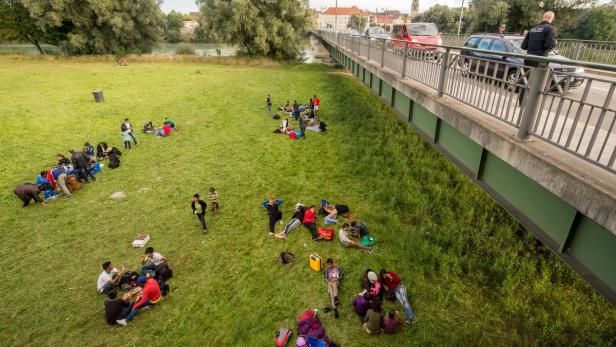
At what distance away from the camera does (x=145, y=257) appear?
7980 millimetres

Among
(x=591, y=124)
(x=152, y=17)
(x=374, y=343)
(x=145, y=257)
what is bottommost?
(x=374, y=343)

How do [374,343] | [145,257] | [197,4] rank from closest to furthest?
[374,343], [145,257], [197,4]

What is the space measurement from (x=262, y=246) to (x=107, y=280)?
3.70 meters

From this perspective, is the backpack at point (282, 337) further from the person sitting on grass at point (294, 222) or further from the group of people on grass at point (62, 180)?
the group of people on grass at point (62, 180)

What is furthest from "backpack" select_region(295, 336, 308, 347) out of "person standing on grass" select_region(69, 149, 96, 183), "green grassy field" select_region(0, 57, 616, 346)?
"person standing on grass" select_region(69, 149, 96, 183)

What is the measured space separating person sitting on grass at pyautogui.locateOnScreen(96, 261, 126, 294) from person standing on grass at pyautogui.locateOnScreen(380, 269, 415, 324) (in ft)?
20.2

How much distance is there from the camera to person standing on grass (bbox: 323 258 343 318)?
696cm

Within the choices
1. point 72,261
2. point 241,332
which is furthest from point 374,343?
point 72,261

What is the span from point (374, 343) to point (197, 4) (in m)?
47.2

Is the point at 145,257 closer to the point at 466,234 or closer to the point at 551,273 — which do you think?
the point at 466,234

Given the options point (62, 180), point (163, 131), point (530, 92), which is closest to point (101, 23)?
point (163, 131)

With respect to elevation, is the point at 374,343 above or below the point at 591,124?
below

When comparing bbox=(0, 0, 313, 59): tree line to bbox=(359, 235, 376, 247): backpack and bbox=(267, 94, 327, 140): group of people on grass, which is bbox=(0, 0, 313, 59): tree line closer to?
bbox=(267, 94, 327, 140): group of people on grass

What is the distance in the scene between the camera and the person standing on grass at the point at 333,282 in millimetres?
6955
